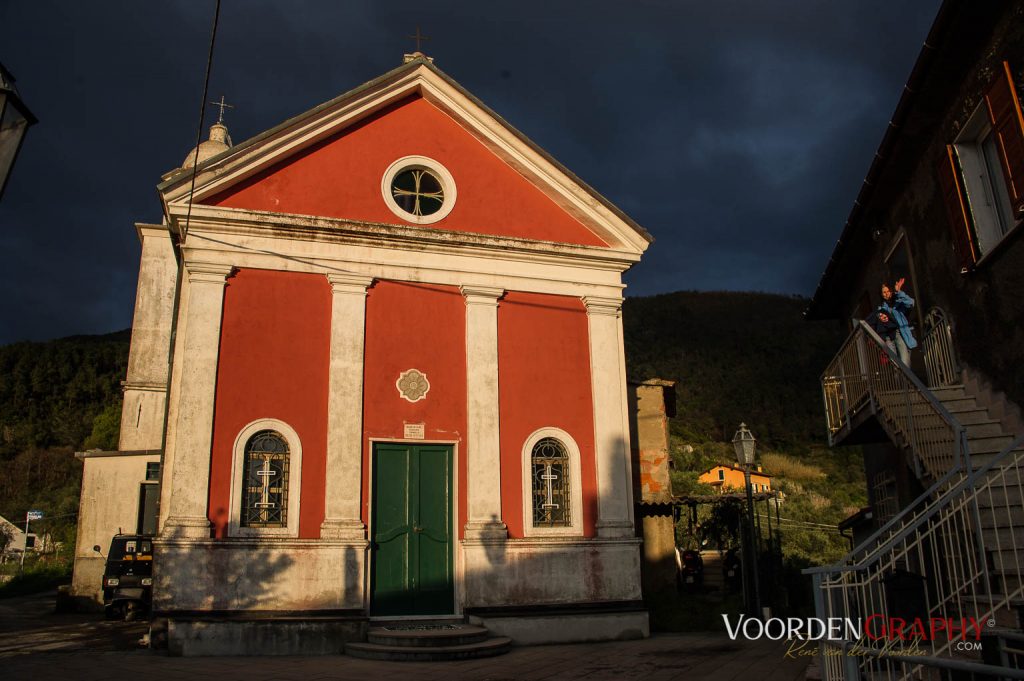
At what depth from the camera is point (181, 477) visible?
1088cm

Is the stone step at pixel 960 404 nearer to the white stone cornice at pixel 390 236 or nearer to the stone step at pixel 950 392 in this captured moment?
the stone step at pixel 950 392

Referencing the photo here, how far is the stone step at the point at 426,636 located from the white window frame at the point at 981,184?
7642 millimetres

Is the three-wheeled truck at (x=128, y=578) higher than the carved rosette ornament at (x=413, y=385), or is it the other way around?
the carved rosette ornament at (x=413, y=385)

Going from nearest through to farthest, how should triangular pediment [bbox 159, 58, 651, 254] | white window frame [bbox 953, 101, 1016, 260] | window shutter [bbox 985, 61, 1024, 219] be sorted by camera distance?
window shutter [bbox 985, 61, 1024, 219], white window frame [bbox 953, 101, 1016, 260], triangular pediment [bbox 159, 58, 651, 254]

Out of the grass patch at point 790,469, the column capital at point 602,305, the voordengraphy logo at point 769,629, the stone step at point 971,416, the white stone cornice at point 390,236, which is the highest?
the white stone cornice at point 390,236

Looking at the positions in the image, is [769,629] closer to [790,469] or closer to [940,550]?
[940,550]

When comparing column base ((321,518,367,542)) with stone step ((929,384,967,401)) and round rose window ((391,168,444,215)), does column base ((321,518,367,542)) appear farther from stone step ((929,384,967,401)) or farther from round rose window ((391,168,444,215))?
stone step ((929,384,967,401))

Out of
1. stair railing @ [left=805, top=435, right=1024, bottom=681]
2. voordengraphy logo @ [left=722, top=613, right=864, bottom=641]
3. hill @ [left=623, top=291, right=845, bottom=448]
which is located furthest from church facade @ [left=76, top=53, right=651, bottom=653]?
hill @ [left=623, top=291, right=845, bottom=448]

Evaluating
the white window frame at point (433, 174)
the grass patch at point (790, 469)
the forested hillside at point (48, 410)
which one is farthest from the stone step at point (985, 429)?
the forested hillside at point (48, 410)

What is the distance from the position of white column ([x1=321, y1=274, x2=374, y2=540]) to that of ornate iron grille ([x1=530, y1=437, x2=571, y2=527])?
276cm

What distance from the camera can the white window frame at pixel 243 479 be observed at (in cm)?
1105

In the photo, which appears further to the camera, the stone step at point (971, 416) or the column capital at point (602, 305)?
the column capital at point (602, 305)

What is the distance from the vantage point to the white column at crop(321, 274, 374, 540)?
11.4 meters

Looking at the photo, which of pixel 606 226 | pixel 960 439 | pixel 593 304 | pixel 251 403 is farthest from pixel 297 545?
pixel 960 439
